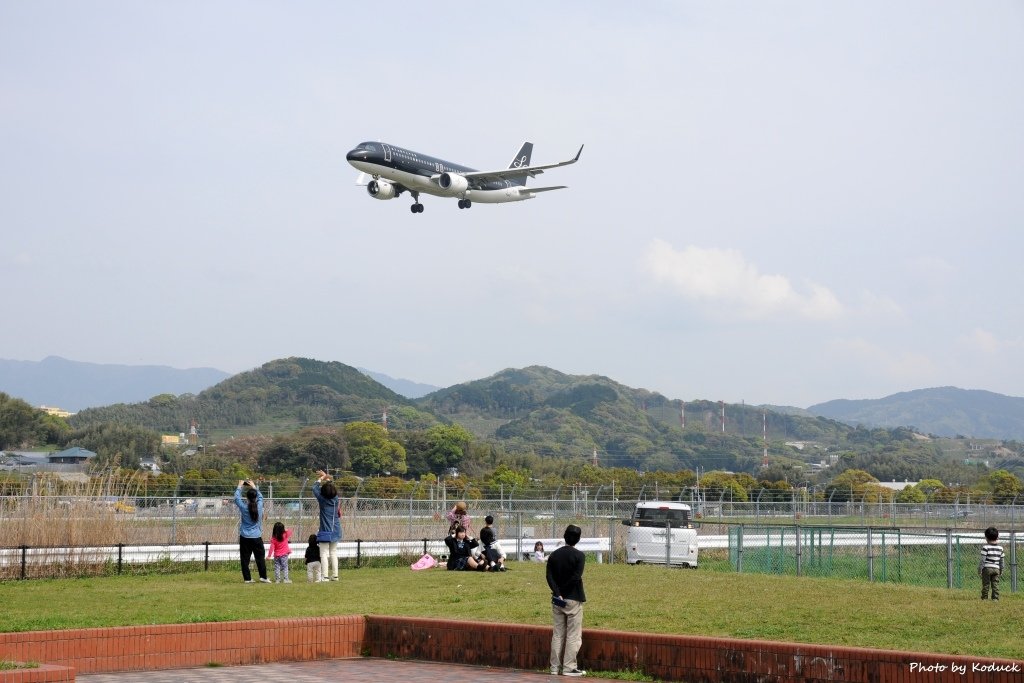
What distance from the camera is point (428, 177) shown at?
44938 millimetres

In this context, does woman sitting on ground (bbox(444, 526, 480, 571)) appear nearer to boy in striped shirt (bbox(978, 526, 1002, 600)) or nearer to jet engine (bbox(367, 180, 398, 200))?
boy in striped shirt (bbox(978, 526, 1002, 600))

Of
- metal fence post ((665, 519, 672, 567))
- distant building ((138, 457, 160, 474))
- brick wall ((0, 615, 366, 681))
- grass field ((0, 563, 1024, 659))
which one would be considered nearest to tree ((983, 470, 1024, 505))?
distant building ((138, 457, 160, 474))

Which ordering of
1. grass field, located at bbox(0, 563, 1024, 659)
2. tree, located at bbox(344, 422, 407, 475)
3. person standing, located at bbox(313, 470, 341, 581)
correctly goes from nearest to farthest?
grass field, located at bbox(0, 563, 1024, 659)
person standing, located at bbox(313, 470, 341, 581)
tree, located at bbox(344, 422, 407, 475)

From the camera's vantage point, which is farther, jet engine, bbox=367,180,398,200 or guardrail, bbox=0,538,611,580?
jet engine, bbox=367,180,398,200

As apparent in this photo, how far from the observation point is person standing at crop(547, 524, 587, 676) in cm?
1166

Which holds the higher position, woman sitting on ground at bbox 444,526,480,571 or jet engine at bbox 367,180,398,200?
jet engine at bbox 367,180,398,200

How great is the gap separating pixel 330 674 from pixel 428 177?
3446 centimetres

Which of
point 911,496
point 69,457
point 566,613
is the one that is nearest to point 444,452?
point 69,457

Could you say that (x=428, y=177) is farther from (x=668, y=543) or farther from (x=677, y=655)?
(x=677, y=655)

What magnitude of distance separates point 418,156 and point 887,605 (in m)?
33.4

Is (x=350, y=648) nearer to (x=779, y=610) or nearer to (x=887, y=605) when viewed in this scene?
(x=779, y=610)

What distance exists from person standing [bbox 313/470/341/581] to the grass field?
0.34 m

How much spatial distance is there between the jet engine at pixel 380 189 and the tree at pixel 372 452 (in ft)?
159

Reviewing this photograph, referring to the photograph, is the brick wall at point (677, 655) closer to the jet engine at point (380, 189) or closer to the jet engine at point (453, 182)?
the jet engine at point (380, 189)
